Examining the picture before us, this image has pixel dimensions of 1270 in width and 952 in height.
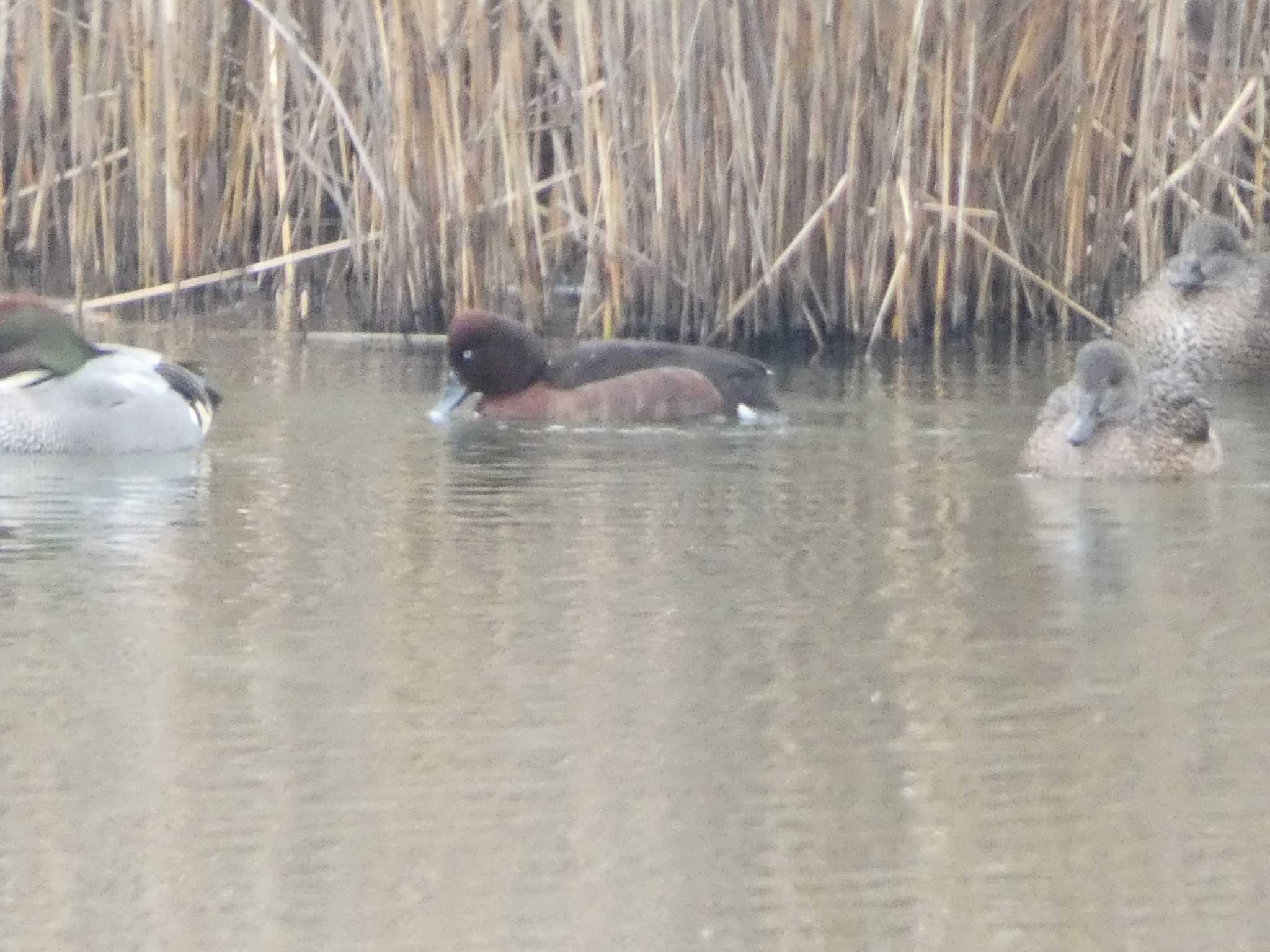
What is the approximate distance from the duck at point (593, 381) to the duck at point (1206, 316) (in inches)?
89.6

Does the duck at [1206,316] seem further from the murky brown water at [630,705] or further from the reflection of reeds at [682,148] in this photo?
the murky brown water at [630,705]

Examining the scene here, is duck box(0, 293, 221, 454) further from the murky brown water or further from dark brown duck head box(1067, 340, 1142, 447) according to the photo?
dark brown duck head box(1067, 340, 1142, 447)

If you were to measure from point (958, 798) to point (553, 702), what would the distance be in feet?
2.78

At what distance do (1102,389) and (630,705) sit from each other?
11.1ft

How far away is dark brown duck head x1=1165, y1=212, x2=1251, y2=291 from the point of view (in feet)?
34.0

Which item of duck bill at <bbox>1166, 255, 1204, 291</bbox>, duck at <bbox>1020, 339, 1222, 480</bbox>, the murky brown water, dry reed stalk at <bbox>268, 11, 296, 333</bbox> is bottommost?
the murky brown water

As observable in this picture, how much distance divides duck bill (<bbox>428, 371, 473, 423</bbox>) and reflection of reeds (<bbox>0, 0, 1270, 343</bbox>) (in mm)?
1203

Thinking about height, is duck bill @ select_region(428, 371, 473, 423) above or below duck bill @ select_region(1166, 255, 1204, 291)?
below

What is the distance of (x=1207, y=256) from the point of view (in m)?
10.5

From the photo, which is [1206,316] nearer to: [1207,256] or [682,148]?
[1207,256]

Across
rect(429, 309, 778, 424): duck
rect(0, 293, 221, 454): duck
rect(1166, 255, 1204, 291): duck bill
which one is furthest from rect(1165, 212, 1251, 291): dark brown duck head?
rect(0, 293, 221, 454): duck

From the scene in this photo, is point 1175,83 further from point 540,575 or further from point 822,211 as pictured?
point 540,575

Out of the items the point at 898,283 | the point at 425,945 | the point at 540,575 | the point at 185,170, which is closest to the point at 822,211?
the point at 898,283

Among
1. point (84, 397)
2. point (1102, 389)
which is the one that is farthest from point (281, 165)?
point (1102, 389)
